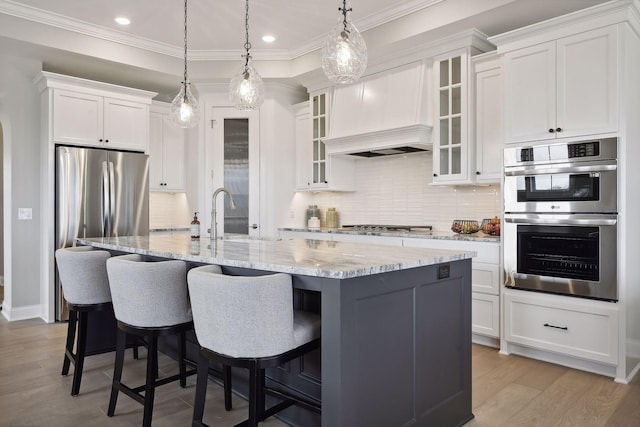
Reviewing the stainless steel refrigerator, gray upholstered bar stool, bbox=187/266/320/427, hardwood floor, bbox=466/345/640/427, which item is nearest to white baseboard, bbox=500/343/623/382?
hardwood floor, bbox=466/345/640/427

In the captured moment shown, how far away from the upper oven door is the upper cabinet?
158 inches

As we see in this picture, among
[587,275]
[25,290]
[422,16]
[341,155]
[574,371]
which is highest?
[422,16]

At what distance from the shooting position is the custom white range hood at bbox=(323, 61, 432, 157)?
168 inches

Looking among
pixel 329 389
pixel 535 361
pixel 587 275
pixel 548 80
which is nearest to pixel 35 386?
pixel 329 389

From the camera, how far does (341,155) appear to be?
5152mm

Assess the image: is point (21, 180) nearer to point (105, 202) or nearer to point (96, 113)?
point (105, 202)

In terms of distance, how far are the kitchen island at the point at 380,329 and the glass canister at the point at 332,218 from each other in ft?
9.99

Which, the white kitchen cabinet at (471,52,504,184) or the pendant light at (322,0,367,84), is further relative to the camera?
the white kitchen cabinet at (471,52,504,184)

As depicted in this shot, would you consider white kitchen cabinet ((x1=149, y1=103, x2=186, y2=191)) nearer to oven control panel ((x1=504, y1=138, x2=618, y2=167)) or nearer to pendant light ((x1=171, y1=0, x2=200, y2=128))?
pendant light ((x1=171, y1=0, x2=200, y2=128))

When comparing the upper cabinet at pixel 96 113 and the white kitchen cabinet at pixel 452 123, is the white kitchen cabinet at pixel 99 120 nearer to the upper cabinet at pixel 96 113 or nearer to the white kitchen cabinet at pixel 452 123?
the upper cabinet at pixel 96 113

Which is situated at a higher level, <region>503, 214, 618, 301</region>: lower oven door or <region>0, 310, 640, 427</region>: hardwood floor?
<region>503, 214, 618, 301</region>: lower oven door

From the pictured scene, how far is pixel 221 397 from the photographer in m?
2.63

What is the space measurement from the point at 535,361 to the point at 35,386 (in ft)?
11.4

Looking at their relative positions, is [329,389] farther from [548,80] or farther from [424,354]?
[548,80]
